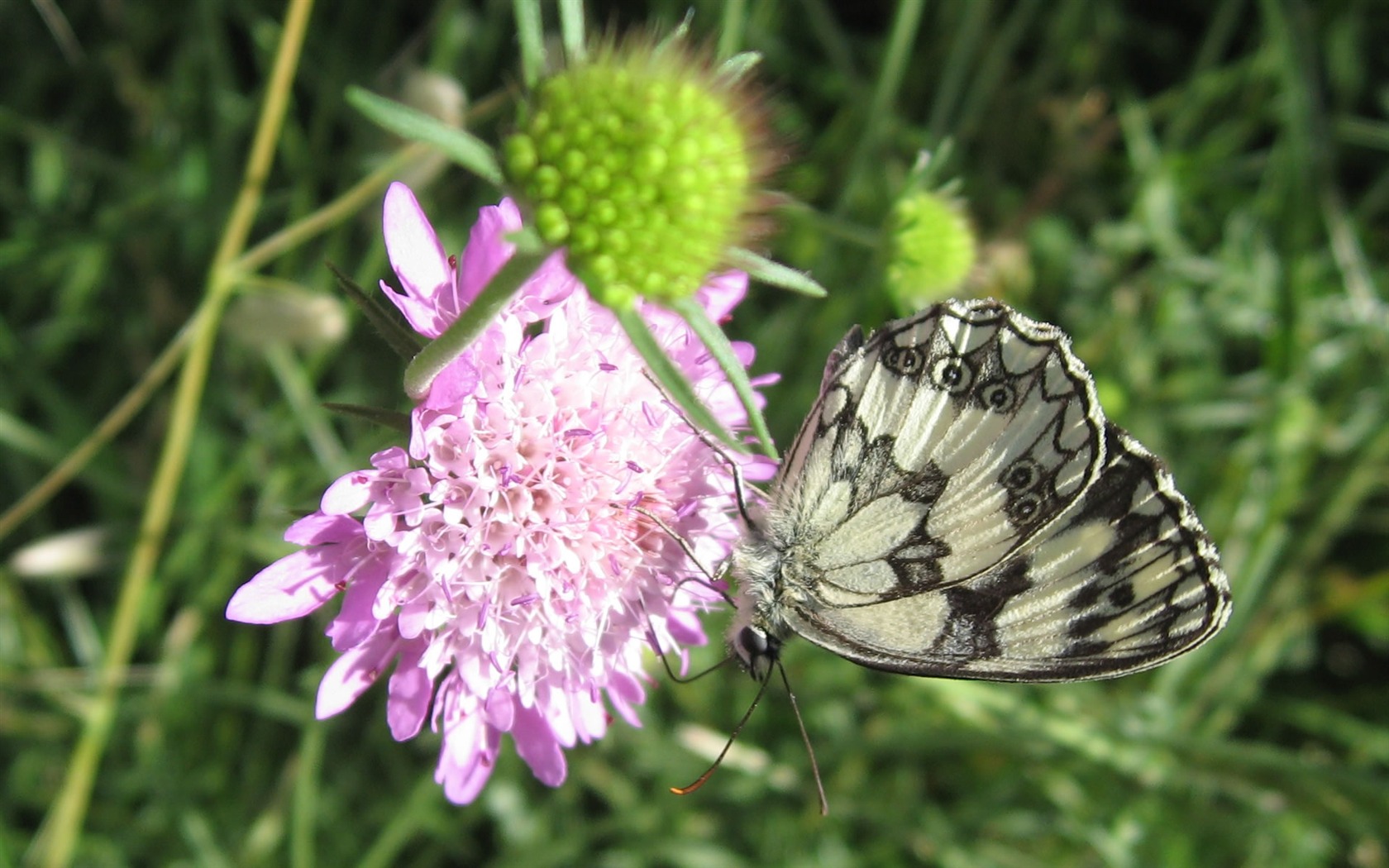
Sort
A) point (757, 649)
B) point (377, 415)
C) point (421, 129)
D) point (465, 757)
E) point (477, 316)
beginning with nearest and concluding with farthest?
point (421, 129) < point (477, 316) < point (377, 415) < point (465, 757) < point (757, 649)

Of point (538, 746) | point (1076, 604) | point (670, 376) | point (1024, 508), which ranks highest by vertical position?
point (670, 376)

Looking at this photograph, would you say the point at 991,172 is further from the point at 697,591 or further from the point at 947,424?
the point at 697,591

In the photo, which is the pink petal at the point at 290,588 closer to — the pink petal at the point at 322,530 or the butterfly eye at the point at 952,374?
the pink petal at the point at 322,530

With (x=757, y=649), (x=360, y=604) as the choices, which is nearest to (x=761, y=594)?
(x=757, y=649)

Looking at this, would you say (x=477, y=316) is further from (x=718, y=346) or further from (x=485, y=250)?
(x=485, y=250)

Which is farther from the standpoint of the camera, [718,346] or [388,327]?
[388,327]

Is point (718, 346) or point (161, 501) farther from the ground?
point (161, 501)

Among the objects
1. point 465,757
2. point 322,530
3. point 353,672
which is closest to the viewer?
point 322,530
